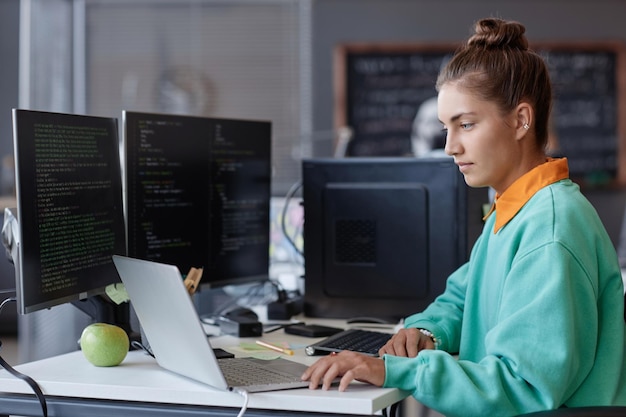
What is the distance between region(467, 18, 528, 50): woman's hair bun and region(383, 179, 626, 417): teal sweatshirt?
0.26m

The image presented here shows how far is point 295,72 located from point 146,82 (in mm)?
933

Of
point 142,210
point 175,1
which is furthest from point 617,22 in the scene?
point 142,210

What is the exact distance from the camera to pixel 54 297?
1.52m

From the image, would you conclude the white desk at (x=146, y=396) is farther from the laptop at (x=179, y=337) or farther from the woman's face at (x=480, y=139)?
the woman's face at (x=480, y=139)

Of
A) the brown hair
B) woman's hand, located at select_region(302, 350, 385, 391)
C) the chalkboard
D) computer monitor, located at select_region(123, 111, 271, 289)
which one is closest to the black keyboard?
woman's hand, located at select_region(302, 350, 385, 391)

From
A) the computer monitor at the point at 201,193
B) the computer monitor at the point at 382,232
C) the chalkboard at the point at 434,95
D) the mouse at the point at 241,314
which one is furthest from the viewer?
the chalkboard at the point at 434,95

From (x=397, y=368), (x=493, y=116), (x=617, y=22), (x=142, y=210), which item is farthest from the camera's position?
(x=617, y=22)

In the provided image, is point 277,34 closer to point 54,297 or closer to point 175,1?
point 175,1

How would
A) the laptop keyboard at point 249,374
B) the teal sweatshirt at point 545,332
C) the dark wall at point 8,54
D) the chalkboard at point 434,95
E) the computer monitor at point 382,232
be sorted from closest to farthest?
the teal sweatshirt at point 545,332, the laptop keyboard at point 249,374, the computer monitor at point 382,232, the chalkboard at point 434,95, the dark wall at point 8,54

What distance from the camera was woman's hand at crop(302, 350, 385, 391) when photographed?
130 cm

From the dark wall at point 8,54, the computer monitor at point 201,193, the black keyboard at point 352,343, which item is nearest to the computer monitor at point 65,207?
the computer monitor at point 201,193

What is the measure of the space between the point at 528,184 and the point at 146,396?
2.28 ft

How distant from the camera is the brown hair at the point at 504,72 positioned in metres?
1.43

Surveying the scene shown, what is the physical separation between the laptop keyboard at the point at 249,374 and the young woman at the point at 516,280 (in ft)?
0.20
